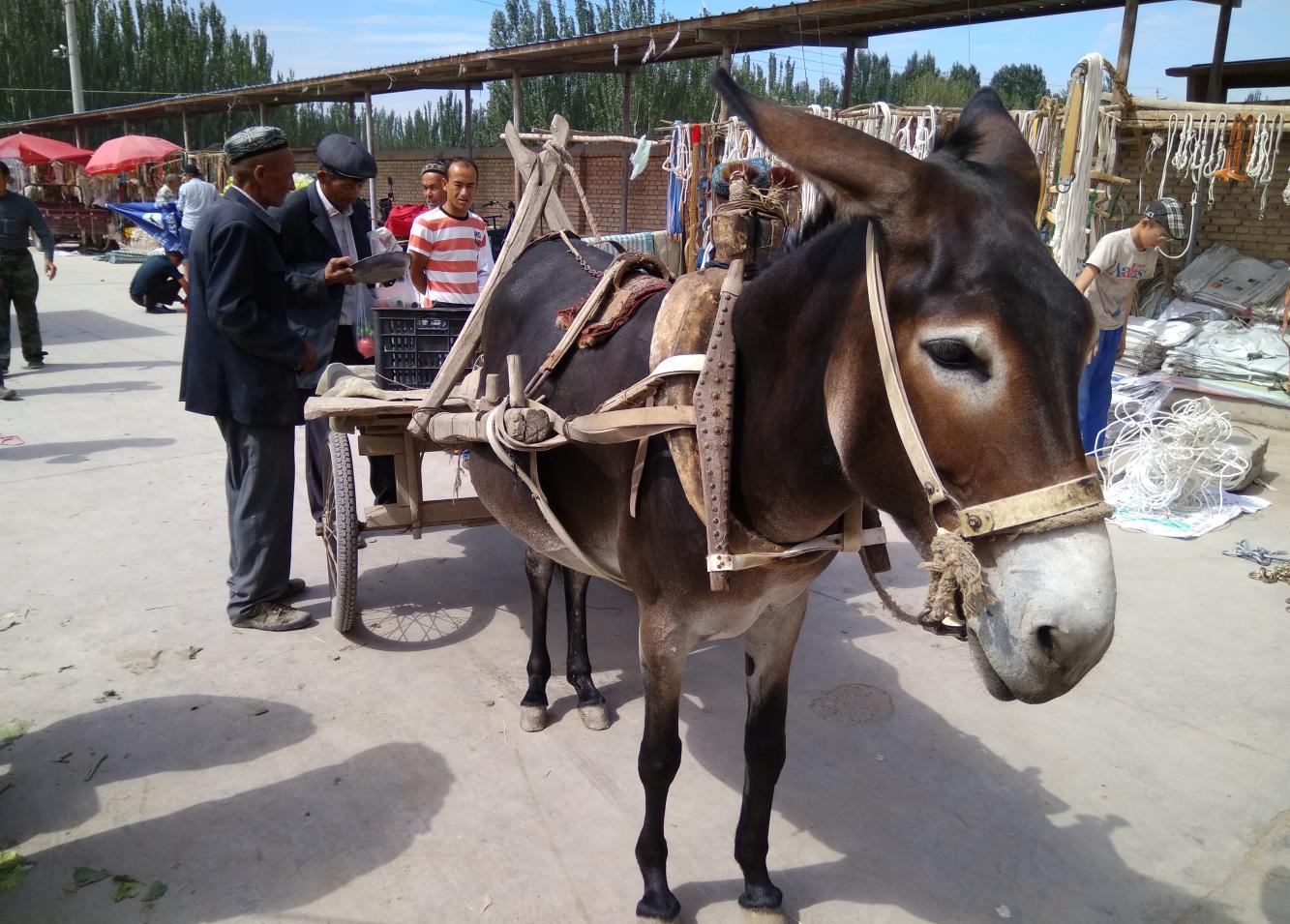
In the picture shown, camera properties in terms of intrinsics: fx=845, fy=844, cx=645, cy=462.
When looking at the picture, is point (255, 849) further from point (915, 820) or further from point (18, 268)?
point (18, 268)

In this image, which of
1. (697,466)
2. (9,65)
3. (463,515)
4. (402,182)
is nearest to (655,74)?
(402,182)

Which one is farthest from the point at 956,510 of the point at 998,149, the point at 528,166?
the point at 528,166

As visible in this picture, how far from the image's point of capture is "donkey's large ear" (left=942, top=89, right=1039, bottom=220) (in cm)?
159

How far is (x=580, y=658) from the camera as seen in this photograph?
11.6 ft

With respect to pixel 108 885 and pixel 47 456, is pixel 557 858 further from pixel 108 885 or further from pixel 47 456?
pixel 47 456

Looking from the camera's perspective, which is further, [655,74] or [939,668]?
[655,74]

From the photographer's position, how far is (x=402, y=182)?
75.7 ft

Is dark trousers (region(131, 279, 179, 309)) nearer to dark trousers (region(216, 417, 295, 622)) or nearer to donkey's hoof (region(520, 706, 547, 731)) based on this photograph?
dark trousers (region(216, 417, 295, 622))

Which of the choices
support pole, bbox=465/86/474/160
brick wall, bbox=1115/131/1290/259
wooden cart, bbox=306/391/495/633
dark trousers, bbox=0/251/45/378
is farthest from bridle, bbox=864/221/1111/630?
support pole, bbox=465/86/474/160

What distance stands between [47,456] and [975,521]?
6.87 m

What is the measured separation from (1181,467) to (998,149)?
5.01 m

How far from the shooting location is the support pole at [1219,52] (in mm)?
10164

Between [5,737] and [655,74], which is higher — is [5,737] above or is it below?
below

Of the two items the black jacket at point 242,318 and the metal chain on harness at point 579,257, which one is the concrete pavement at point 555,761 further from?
the metal chain on harness at point 579,257
